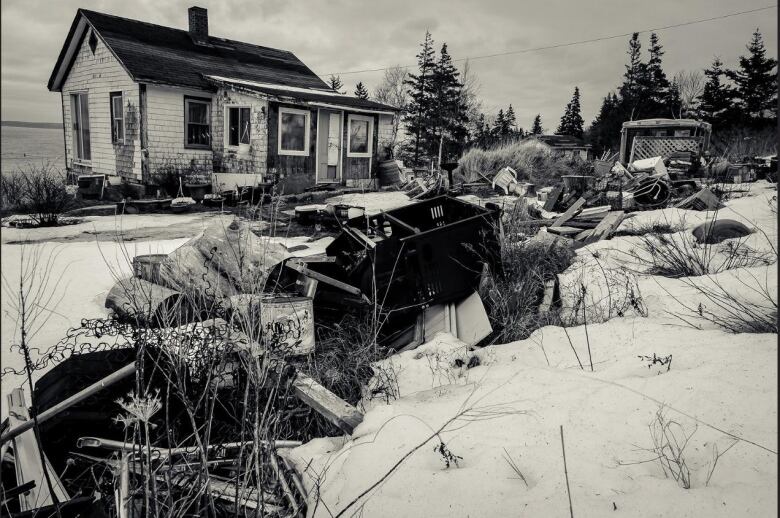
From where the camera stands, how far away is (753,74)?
33.6m

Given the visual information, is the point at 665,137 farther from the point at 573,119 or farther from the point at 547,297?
the point at 573,119

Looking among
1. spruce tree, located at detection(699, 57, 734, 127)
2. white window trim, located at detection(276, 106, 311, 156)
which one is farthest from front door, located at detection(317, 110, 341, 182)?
spruce tree, located at detection(699, 57, 734, 127)

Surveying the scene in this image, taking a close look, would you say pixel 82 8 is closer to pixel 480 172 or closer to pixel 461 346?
pixel 480 172

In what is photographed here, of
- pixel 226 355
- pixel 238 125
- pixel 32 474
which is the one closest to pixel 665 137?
pixel 238 125

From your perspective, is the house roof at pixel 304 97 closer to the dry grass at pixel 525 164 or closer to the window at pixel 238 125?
the window at pixel 238 125

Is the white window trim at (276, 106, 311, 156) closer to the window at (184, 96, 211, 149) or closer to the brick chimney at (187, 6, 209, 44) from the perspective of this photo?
the window at (184, 96, 211, 149)

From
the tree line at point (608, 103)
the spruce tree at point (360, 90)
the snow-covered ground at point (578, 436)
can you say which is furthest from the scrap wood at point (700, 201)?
the spruce tree at point (360, 90)

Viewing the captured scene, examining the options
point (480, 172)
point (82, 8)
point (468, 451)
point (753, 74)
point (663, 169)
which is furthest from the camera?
point (753, 74)

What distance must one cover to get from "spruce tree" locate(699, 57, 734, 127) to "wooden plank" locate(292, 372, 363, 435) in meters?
38.5

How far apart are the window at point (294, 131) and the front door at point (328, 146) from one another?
53cm

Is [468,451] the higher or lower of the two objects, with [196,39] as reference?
lower

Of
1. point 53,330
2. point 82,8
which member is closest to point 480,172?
point 82,8

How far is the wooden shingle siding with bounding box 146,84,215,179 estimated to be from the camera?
555 inches

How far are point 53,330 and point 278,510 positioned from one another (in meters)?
3.43
